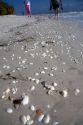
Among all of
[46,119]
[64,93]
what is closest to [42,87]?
[64,93]

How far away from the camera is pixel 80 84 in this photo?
4215 mm

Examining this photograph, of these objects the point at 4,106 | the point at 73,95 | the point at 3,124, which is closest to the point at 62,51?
the point at 73,95

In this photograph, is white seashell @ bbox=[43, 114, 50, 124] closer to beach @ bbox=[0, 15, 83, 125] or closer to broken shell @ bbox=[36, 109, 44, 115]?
beach @ bbox=[0, 15, 83, 125]

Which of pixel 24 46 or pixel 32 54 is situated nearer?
pixel 32 54

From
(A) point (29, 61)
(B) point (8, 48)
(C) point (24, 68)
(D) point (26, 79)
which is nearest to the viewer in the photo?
(D) point (26, 79)

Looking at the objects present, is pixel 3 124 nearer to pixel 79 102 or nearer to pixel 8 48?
pixel 79 102

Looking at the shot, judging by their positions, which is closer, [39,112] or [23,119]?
[23,119]

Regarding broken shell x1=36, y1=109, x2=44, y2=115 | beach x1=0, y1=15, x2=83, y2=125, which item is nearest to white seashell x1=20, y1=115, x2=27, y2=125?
beach x1=0, y1=15, x2=83, y2=125

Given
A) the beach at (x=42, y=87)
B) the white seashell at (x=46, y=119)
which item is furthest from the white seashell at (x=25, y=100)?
the white seashell at (x=46, y=119)

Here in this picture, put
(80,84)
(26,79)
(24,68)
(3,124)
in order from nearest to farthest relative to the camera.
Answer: (3,124) < (80,84) < (26,79) < (24,68)

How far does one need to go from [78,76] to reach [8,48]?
11.0 ft

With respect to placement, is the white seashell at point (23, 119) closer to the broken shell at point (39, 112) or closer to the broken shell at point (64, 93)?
the broken shell at point (39, 112)

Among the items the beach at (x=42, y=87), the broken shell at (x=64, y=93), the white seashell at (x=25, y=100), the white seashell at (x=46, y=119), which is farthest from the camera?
the broken shell at (x=64, y=93)

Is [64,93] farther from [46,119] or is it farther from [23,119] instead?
[23,119]
